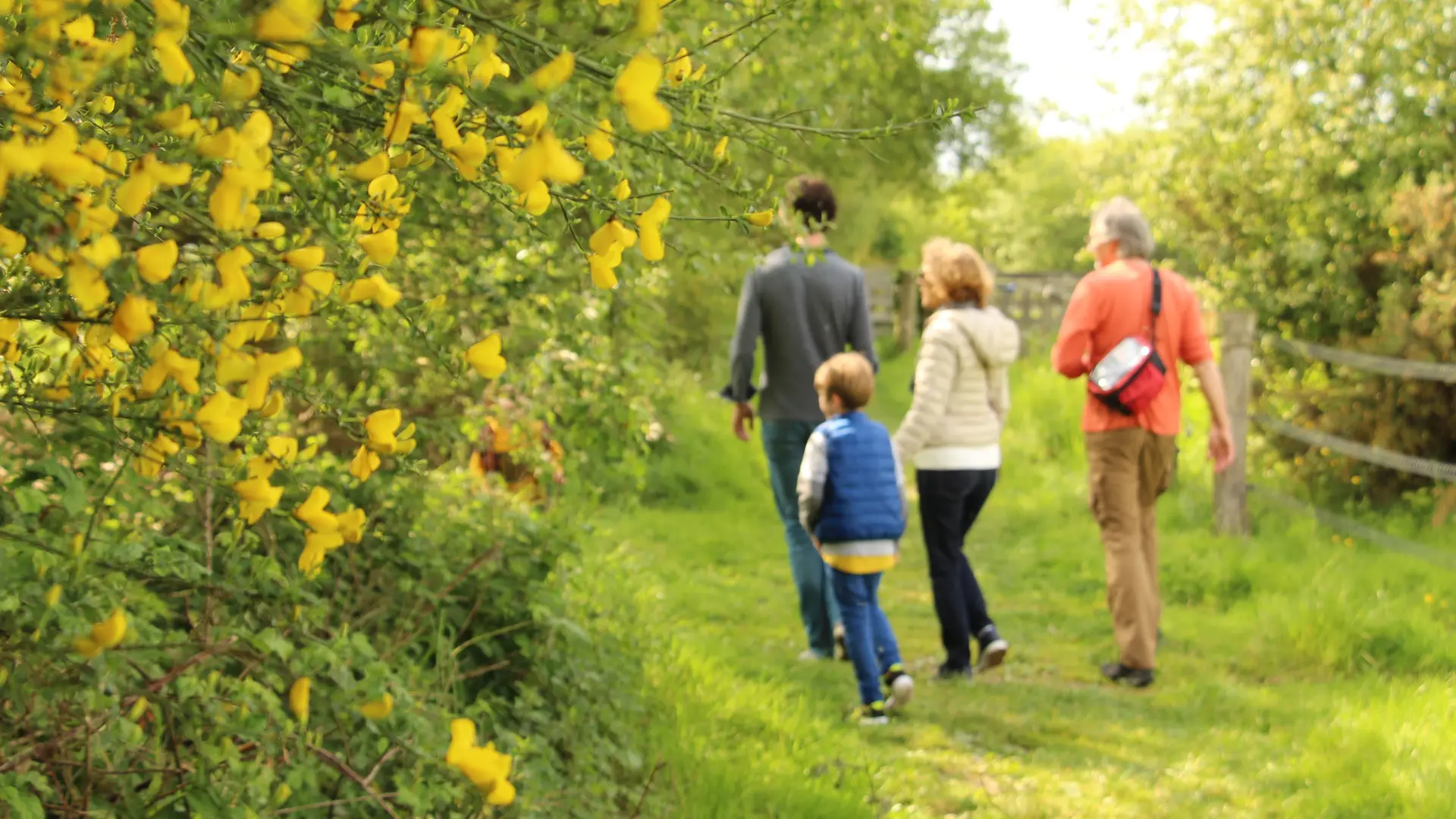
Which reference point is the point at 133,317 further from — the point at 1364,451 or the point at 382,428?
the point at 1364,451

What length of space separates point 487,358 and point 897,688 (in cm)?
374

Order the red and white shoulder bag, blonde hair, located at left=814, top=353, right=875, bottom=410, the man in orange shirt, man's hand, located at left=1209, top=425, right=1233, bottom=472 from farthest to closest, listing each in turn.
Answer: man's hand, located at left=1209, top=425, right=1233, bottom=472 → the man in orange shirt → the red and white shoulder bag → blonde hair, located at left=814, top=353, right=875, bottom=410

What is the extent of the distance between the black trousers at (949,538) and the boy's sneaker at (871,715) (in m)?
0.75

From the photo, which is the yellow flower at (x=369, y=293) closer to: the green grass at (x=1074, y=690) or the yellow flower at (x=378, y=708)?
the yellow flower at (x=378, y=708)

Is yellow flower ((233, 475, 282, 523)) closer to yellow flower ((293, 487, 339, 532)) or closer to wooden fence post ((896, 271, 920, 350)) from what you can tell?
yellow flower ((293, 487, 339, 532))

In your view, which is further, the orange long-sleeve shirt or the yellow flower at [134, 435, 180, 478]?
the orange long-sleeve shirt

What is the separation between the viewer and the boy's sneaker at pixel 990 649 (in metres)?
5.87

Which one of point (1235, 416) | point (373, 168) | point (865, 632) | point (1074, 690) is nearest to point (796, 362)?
point (865, 632)

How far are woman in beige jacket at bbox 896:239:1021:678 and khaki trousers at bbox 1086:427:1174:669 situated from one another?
1.42 feet

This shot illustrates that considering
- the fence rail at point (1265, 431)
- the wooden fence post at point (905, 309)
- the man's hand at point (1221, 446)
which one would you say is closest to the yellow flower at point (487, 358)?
the man's hand at point (1221, 446)

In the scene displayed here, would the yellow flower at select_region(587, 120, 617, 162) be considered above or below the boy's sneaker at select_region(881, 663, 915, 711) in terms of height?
above

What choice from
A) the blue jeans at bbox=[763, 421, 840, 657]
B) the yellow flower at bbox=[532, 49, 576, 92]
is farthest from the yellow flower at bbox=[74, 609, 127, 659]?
the blue jeans at bbox=[763, 421, 840, 657]

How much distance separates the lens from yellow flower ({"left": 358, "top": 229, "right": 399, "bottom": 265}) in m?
Answer: 1.68

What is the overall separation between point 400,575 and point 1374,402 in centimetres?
588
